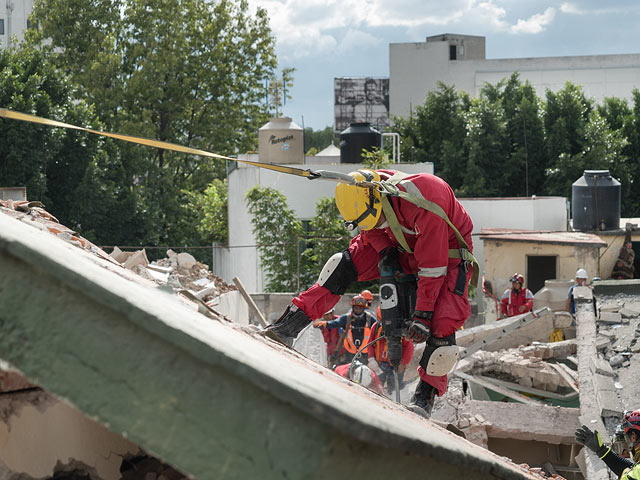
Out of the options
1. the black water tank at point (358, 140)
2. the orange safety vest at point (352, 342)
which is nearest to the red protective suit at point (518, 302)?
the orange safety vest at point (352, 342)

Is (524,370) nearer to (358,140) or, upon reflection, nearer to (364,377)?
(364,377)

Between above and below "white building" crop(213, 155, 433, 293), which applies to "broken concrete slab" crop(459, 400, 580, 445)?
below

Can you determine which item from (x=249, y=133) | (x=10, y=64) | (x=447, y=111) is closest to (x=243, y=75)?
(x=249, y=133)

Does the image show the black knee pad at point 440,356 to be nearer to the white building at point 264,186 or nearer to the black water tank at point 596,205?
the white building at point 264,186

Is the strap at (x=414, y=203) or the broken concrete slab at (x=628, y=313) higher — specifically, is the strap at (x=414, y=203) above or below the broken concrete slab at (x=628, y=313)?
above

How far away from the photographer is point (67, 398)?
3.66 feet

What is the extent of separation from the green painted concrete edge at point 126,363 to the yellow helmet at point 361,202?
3.08 meters

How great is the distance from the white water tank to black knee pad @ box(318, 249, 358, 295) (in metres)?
16.5

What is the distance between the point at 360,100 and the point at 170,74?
2032 centimetres

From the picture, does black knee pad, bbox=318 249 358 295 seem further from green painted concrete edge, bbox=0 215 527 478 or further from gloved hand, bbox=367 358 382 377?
gloved hand, bbox=367 358 382 377

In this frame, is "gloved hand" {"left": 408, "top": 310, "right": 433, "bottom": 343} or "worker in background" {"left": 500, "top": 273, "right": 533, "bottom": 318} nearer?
"gloved hand" {"left": 408, "top": 310, "right": 433, "bottom": 343}

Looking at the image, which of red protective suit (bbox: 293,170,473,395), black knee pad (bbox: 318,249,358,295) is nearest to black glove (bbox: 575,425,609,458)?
red protective suit (bbox: 293,170,473,395)

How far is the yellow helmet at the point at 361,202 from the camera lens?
4.20 meters

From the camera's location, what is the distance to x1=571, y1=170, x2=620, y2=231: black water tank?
20.7 metres
